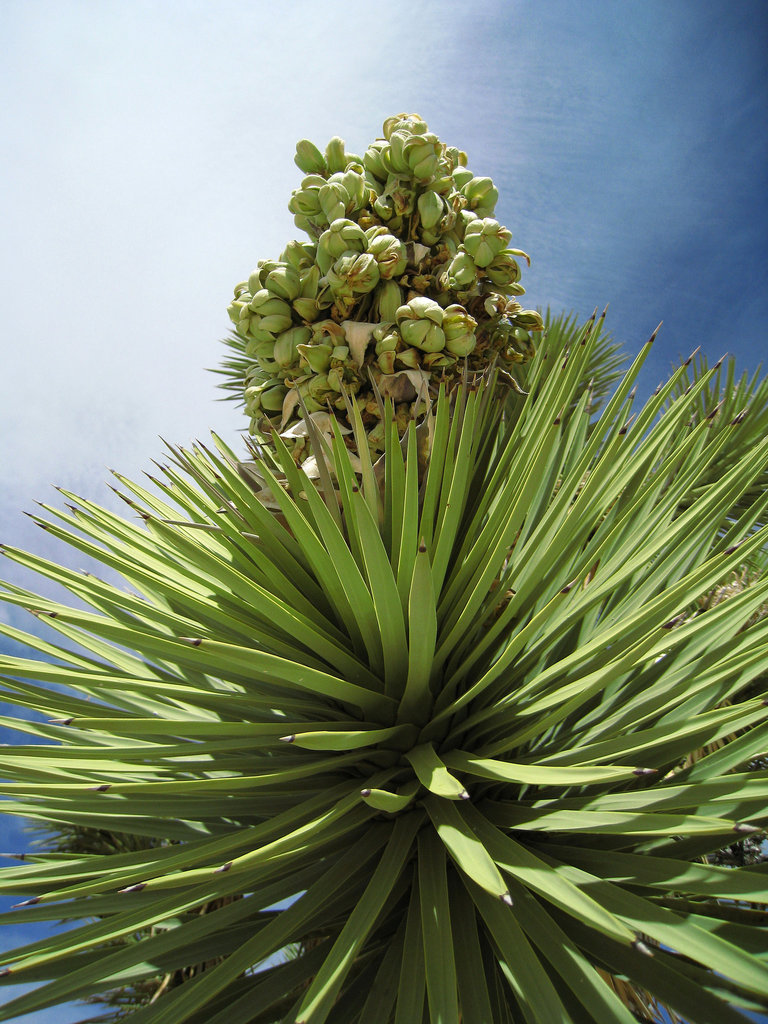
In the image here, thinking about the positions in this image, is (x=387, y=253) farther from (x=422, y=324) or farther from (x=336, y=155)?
(x=336, y=155)

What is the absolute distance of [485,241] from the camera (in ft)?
5.02

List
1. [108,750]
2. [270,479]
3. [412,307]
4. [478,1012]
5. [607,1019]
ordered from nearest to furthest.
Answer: [607,1019] < [478,1012] < [108,750] < [270,479] < [412,307]

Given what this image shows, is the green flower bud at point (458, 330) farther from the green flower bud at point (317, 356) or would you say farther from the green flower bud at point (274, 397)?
the green flower bud at point (274, 397)

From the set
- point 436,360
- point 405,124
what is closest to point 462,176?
point 405,124

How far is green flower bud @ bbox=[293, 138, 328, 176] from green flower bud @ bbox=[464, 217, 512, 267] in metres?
0.49

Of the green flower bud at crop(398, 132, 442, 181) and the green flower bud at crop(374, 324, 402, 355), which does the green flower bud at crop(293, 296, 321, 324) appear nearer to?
the green flower bud at crop(374, 324, 402, 355)

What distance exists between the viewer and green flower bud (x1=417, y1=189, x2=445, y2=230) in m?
1.60

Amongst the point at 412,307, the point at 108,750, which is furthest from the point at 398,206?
the point at 108,750

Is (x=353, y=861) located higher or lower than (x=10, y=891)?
lower

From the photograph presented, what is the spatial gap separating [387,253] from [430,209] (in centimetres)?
21

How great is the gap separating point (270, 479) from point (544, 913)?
87 centimetres

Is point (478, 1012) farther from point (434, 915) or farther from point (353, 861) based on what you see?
point (353, 861)

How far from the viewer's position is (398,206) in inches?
62.9

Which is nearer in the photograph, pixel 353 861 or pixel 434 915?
pixel 434 915
